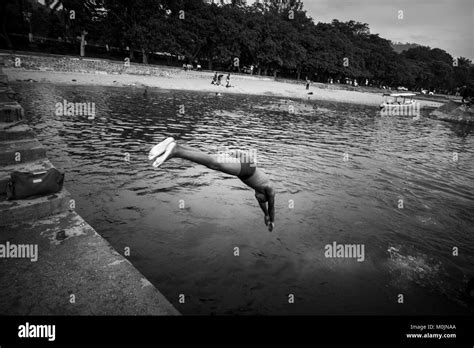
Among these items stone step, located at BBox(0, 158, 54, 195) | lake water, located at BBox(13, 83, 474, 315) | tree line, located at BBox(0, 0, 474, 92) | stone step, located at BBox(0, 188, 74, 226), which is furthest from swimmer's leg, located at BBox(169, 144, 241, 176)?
tree line, located at BBox(0, 0, 474, 92)

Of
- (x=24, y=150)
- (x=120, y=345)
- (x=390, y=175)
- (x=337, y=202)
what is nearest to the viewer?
(x=120, y=345)

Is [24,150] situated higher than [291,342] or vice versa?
[24,150]

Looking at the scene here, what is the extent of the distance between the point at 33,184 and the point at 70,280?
9.51 feet

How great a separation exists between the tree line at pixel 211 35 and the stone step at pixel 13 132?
46.2 meters

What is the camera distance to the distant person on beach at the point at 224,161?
3.93 meters

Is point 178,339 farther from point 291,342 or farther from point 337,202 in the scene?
point 337,202

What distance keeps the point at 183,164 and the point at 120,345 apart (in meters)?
11.1

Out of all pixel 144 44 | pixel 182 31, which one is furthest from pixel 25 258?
pixel 182 31

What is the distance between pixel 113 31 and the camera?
5047cm

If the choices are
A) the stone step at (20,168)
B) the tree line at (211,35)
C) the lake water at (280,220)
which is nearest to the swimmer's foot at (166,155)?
the lake water at (280,220)

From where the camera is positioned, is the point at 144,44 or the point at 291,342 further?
the point at 144,44

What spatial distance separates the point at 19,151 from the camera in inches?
293

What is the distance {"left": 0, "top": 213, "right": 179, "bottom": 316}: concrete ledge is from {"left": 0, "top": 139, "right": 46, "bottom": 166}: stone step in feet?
7.96

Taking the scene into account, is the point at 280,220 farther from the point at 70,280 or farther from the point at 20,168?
Result: the point at 20,168
